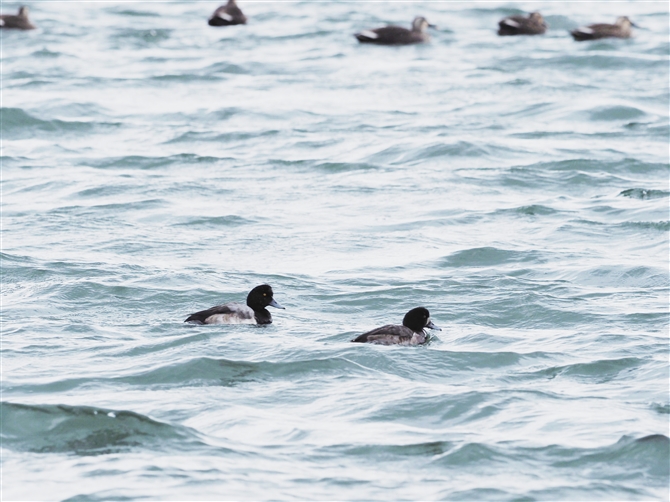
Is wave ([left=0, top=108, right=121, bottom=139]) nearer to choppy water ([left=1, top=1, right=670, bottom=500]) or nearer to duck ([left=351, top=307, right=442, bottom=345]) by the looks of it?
choppy water ([left=1, top=1, right=670, bottom=500])

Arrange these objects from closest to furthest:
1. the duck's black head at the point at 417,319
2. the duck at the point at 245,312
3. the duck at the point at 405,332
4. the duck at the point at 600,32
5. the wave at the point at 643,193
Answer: the duck at the point at 405,332 → the duck's black head at the point at 417,319 → the duck at the point at 245,312 → the wave at the point at 643,193 → the duck at the point at 600,32

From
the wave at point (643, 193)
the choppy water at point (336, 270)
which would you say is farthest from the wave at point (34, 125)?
the wave at point (643, 193)

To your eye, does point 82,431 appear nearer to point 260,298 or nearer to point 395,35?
point 260,298

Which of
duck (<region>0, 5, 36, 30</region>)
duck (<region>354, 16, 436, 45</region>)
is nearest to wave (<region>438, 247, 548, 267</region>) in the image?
duck (<region>354, 16, 436, 45</region>)

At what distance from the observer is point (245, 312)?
12750 millimetres

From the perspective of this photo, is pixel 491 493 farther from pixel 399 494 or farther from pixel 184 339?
pixel 184 339

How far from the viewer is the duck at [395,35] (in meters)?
31.0

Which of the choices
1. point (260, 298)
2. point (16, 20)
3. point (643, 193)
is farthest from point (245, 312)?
point (16, 20)

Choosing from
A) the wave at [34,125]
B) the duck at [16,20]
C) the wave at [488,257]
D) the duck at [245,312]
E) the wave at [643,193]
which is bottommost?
the wave at [34,125]

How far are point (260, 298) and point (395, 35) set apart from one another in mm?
18867

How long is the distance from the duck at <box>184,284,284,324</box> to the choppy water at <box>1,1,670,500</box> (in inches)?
5.9

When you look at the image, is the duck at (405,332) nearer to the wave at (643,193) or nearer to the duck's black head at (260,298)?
the duck's black head at (260,298)

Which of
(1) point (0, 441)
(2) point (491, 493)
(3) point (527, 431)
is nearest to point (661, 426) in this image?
(3) point (527, 431)

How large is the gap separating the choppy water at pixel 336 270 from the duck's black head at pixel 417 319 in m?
0.27
